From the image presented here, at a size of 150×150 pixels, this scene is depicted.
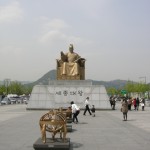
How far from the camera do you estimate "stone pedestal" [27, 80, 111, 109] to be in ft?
88.3

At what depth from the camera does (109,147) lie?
28.5 ft

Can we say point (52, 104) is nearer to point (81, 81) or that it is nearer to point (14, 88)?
point (81, 81)

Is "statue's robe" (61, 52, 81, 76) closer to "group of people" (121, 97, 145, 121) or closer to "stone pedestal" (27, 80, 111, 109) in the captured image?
"stone pedestal" (27, 80, 111, 109)

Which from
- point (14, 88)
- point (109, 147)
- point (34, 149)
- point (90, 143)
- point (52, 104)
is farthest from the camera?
point (14, 88)

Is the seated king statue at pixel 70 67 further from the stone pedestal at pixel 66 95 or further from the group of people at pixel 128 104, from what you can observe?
the group of people at pixel 128 104

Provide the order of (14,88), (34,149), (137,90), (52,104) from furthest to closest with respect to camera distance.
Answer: (14,88), (137,90), (52,104), (34,149)

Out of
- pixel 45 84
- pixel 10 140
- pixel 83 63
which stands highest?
pixel 83 63

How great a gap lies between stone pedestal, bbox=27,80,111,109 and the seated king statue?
618 millimetres

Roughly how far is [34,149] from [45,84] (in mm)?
19993

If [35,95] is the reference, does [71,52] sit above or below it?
above

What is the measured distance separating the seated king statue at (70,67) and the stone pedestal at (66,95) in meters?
0.62

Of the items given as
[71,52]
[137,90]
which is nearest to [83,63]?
[71,52]

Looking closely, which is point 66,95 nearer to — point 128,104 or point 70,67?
point 70,67

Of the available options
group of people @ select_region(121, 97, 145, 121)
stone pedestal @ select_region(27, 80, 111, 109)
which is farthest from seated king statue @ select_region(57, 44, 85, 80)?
group of people @ select_region(121, 97, 145, 121)
